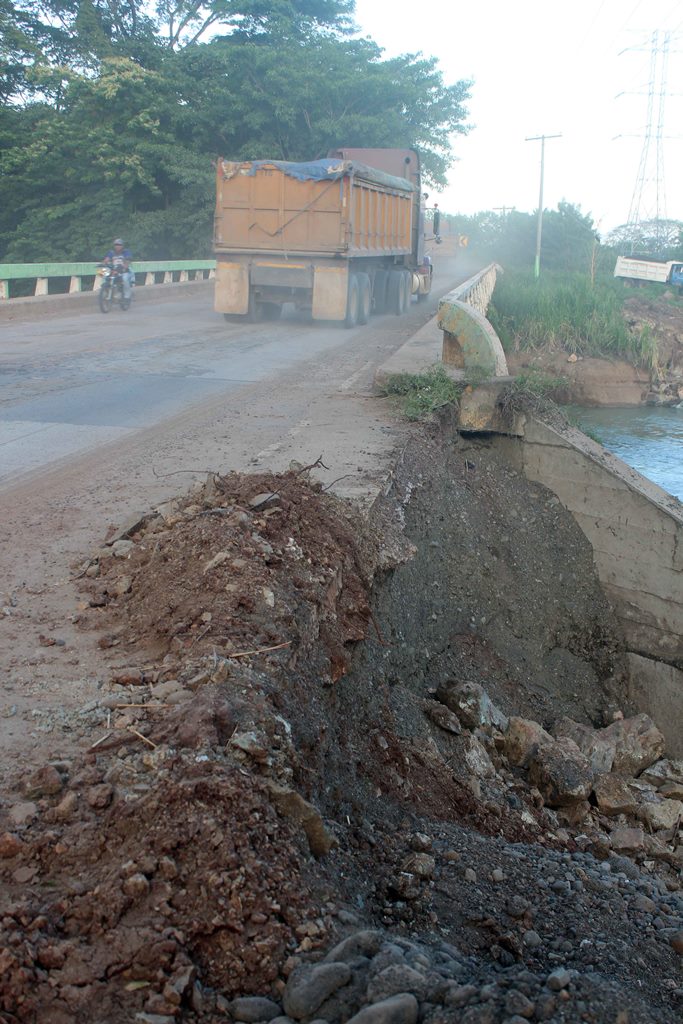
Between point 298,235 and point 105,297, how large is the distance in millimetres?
4932

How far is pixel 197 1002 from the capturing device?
2297 mm

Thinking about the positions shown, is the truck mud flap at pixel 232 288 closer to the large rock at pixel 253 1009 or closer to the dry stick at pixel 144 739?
the dry stick at pixel 144 739

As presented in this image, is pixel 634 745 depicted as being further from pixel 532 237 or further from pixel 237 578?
pixel 532 237

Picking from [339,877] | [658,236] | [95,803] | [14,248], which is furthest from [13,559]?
[658,236]

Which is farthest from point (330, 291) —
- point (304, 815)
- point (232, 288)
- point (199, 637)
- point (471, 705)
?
point (304, 815)

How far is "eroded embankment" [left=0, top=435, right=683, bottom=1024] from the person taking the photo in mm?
2379

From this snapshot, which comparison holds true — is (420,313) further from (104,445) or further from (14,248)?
(104,445)

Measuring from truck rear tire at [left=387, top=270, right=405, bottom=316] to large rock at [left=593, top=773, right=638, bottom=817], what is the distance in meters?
17.8

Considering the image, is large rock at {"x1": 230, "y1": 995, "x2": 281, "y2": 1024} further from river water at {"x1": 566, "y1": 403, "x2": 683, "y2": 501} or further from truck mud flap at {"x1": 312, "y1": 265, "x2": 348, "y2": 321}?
truck mud flap at {"x1": 312, "y1": 265, "x2": 348, "y2": 321}

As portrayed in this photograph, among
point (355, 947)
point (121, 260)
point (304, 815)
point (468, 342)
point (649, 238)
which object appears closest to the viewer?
point (355, 947)

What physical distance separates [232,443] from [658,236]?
2182 inches

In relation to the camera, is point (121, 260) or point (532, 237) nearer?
point (121, 260)

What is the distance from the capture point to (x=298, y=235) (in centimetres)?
1756

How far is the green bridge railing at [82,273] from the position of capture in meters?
19.4
